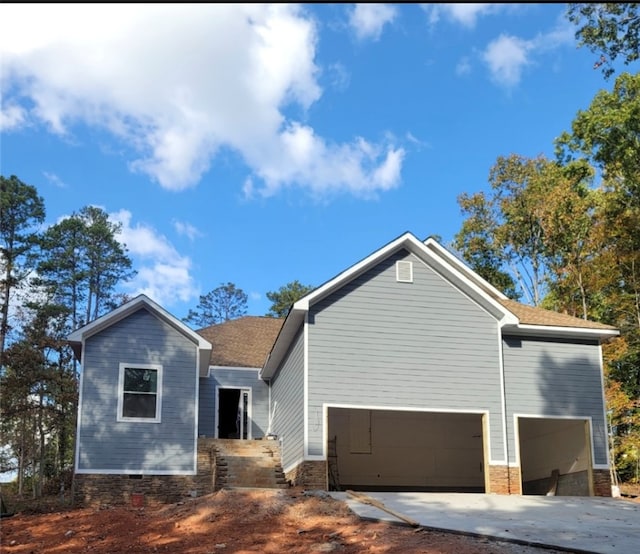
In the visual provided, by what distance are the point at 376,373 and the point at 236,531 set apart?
244 inches

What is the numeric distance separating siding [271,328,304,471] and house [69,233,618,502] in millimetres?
49

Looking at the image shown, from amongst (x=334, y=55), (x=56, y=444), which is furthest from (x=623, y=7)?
(x=56, y=444)

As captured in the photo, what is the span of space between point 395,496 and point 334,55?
9.00 metres

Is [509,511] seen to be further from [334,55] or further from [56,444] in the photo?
[56,444]

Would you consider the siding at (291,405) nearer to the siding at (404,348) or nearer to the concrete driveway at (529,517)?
the siding at (404,348)

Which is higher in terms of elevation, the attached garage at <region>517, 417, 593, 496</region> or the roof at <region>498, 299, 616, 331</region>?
the roof at <region>498, 299, 616, 331</region>

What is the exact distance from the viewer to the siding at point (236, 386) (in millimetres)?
21062

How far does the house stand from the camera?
16609mm

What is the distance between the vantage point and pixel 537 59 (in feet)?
70.1

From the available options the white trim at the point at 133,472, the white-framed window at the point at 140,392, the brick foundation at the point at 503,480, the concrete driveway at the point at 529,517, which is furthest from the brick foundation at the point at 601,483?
the white-framed window at the point at 140,392

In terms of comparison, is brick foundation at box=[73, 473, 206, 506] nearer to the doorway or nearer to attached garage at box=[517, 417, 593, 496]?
the doorway

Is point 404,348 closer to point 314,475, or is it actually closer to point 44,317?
point 314,475

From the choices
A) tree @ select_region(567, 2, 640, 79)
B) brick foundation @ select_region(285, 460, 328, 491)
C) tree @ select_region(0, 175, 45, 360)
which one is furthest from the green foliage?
tree @ select_region(567, 2, 640, 79)

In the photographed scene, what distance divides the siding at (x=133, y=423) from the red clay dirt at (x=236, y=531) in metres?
3.13
